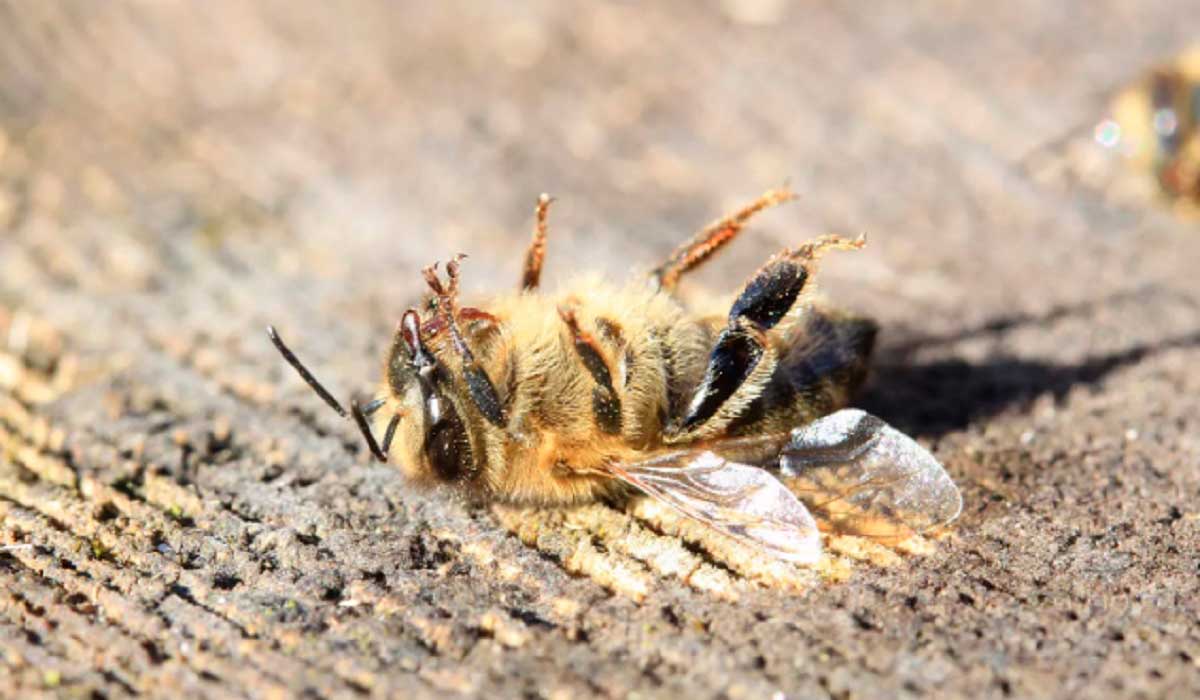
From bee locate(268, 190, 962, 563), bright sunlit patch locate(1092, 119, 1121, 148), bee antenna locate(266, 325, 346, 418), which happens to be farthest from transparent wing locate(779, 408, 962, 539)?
bright sunlit patch locate(1092, 119, 1121, 148)

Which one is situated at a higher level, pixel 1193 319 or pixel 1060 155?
pixel 1060 155

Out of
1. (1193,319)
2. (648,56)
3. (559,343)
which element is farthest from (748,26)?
(559,343)

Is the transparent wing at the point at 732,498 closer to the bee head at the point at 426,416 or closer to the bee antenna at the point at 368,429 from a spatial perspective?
the bee head at the point at 426,416

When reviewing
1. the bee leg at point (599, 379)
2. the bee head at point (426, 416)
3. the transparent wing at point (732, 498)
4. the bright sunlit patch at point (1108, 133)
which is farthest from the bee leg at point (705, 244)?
the bright sunlit patch at point (1108, 133)

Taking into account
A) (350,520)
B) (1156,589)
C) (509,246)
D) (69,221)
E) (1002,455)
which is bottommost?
(1156,589)

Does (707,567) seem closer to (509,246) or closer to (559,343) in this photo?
(559,343)

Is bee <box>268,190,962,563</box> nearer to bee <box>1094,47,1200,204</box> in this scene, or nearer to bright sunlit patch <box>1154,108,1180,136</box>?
bee <box>1094,47,1200,204</box>
